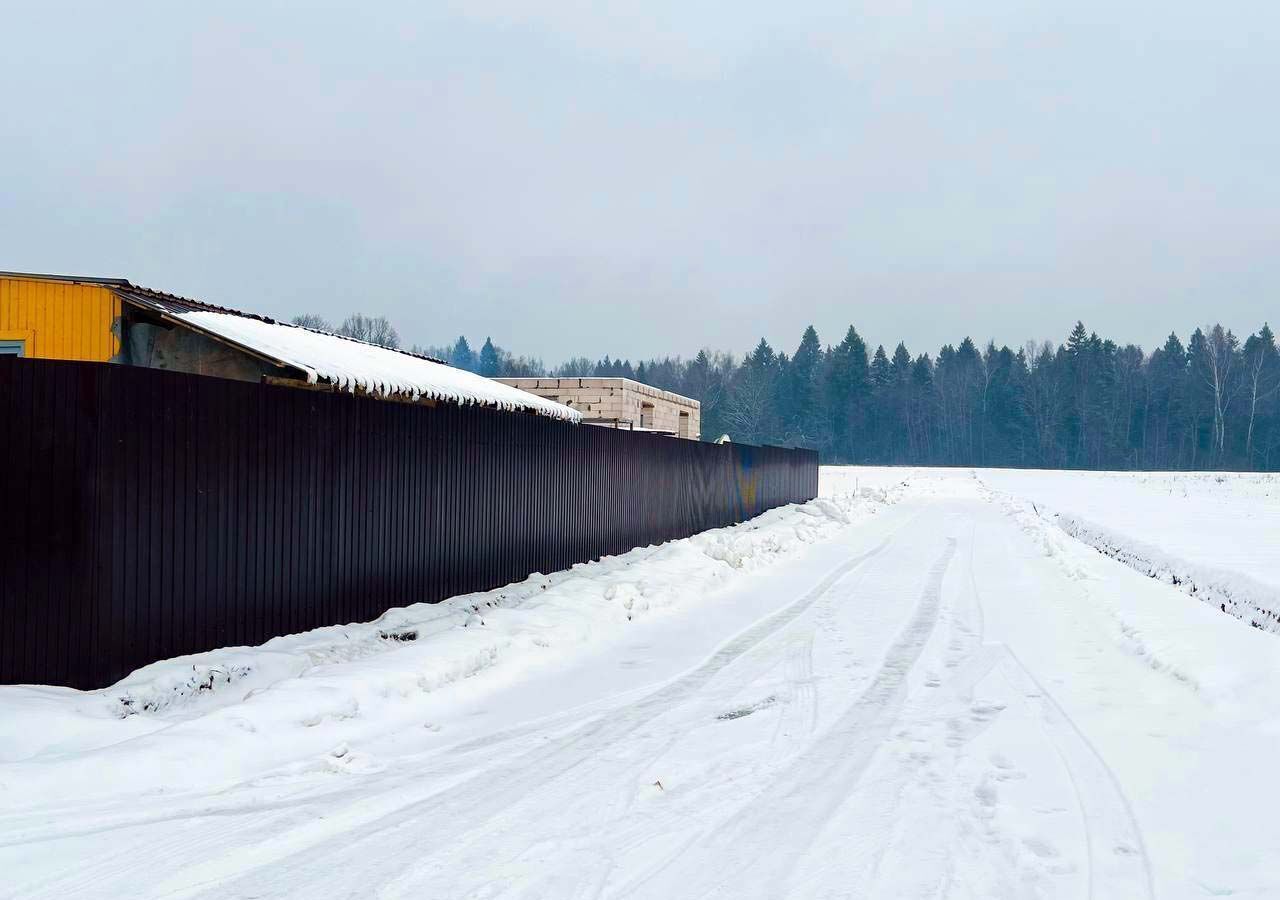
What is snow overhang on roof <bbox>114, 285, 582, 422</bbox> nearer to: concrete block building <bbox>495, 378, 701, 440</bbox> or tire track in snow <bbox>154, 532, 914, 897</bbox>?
tire track in snow <bbox>154, 532, 914, 897</bbox>

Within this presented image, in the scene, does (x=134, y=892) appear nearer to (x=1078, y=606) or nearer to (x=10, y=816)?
(x=10, y=816)

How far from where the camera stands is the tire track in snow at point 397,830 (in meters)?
3.48

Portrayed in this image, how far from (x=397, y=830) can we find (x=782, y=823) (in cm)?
184

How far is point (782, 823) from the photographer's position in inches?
160

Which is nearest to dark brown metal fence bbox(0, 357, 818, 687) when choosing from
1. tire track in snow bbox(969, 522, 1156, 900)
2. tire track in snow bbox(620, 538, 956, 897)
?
tire track in snow bbox(620, 538, 956, 897)

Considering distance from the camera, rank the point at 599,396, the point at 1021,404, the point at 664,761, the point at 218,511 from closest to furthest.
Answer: the point at 664,761, the point at 218,511, the point at 599,396, the point at 1021,404

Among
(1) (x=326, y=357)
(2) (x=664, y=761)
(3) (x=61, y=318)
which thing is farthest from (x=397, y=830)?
(3) (x=61, y=318)

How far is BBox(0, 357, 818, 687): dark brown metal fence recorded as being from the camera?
17.9 feet

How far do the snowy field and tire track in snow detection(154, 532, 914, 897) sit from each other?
19 mm

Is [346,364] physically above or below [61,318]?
below

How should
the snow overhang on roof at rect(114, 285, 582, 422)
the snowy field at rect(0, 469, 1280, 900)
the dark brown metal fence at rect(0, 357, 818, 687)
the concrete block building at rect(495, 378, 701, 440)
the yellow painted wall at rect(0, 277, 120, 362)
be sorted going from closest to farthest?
the snowy field at rect(0, 469, 1280, 900), the dark brown metal fence at rect(0, 357, 818, 687), the snow overhang on roof at rect(114, 285, 582, 422), the yellow painted wall at rect(0, 277, 120, 362), the concrete block building at rect(495, 378, 701, 440)

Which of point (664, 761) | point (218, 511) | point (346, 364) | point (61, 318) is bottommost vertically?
point (664, 761)

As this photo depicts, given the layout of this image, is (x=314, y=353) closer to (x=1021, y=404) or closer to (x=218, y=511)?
(x=218, y=511)

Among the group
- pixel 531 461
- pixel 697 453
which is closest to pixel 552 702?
pixel 531 461
